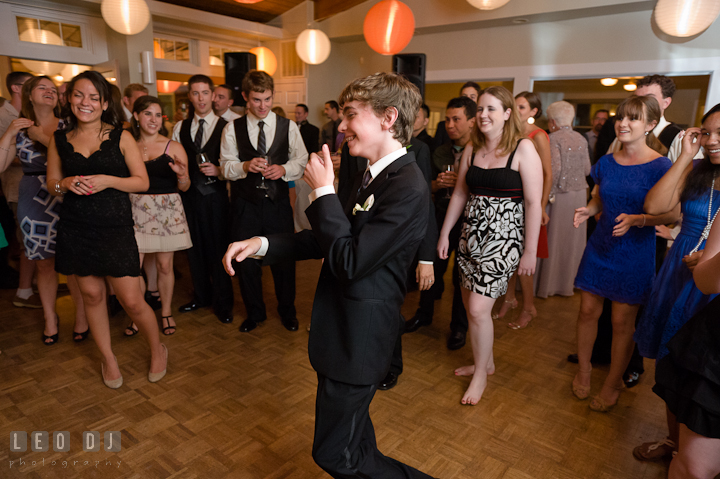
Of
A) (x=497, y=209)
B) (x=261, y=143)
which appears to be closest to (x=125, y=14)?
(x=261, y=143)

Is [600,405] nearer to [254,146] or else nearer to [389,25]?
[254,146]

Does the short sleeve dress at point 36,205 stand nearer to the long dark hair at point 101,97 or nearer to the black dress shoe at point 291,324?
the long dark hair at point 101,97

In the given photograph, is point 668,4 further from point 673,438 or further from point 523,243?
point 673,438

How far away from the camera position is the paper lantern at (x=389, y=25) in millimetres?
5105

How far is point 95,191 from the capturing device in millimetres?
2162

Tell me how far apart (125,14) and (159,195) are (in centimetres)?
313

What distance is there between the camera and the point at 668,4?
3939 millimetres

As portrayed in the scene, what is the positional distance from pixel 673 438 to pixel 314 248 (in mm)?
1671

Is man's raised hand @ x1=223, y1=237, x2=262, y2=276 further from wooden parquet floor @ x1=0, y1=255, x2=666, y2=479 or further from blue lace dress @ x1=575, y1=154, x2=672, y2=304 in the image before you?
blue lace dress @ x1=575, y1=154, x2=672, y2=304

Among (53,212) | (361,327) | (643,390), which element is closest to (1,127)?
(53,212)

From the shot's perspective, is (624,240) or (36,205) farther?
(36,205)

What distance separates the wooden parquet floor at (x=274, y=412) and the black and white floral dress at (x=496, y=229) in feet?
2.22

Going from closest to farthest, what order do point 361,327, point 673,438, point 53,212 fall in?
point 361,327 < point 673,438 < point 53,212

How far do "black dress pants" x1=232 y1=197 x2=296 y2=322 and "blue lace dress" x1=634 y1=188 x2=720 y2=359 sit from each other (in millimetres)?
2061
